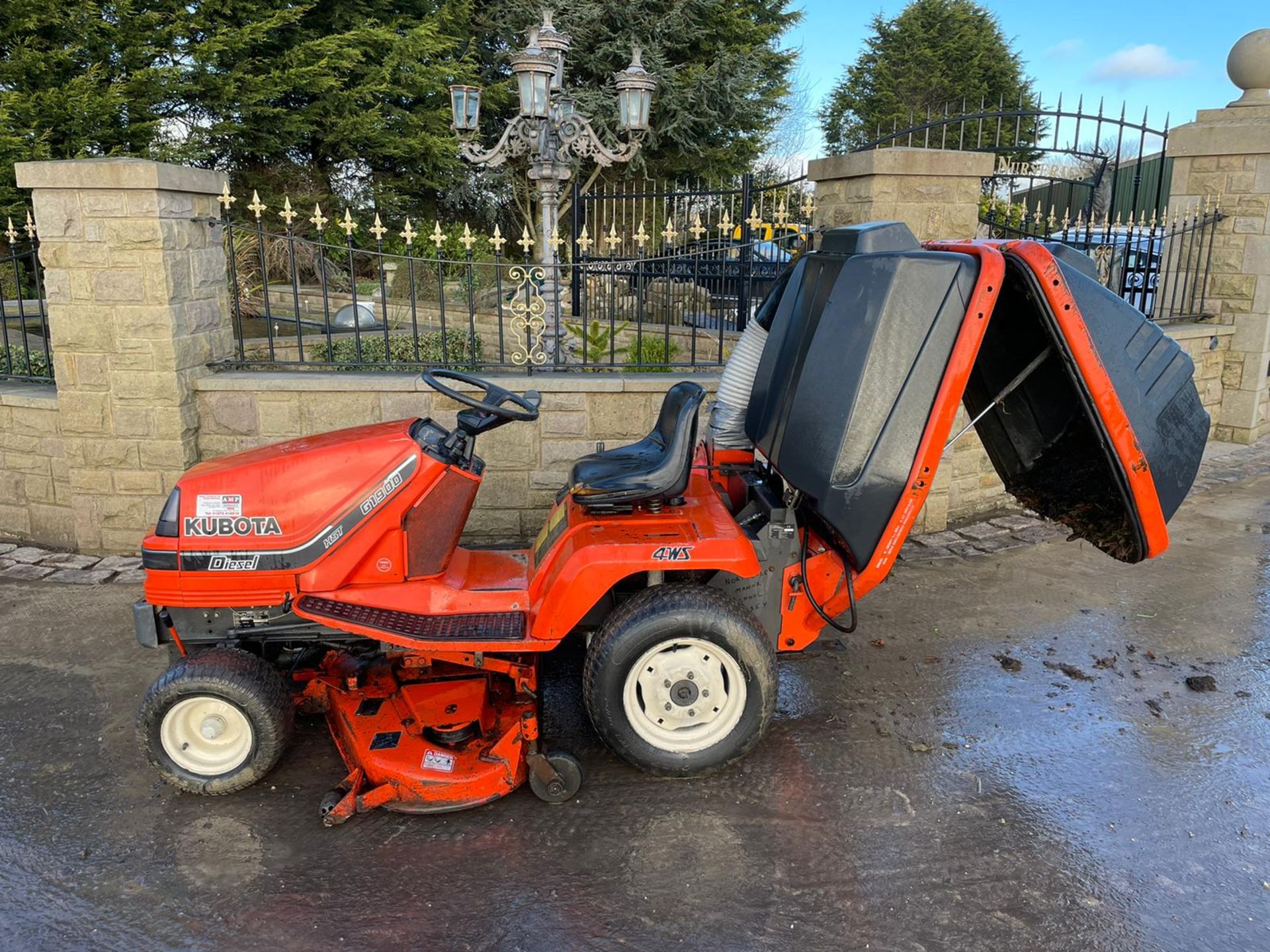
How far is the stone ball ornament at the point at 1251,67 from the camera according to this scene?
7.43 m

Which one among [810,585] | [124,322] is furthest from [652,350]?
[810,585]

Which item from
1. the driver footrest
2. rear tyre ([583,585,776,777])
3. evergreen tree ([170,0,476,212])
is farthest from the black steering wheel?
evergreen tree ([170,0,476,212])

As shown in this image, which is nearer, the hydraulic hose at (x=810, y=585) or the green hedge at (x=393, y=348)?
the hydraulic hose at (x=810, y=585)

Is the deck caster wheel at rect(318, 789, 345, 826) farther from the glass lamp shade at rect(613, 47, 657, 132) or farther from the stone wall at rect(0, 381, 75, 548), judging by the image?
the glass lamp shade at rect(613, 47, 657, 132)

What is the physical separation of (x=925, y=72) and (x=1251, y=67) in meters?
27.7

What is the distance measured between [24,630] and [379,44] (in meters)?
14.0

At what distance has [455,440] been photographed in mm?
3359

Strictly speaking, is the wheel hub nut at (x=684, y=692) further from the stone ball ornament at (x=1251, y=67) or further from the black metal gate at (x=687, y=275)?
the stone ball ornament at (x=1251, y=67)

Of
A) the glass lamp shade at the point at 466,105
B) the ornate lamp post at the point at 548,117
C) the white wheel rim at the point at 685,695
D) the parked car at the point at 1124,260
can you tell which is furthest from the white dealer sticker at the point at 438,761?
the glass lamp shade at the point at 466,105

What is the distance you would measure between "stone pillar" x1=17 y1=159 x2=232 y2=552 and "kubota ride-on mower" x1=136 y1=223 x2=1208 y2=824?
2180 mm

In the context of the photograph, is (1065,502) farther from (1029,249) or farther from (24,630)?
(24,630)

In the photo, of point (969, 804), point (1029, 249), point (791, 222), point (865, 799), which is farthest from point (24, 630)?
point (791, 222)

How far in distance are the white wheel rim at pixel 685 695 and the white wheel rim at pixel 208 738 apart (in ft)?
4.28

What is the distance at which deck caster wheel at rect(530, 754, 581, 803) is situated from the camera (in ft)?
10.2
